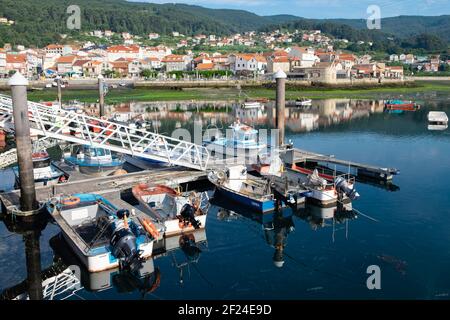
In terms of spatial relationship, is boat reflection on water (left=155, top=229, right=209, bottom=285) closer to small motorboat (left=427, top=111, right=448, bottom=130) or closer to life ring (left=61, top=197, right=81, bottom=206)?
life ring (left=61, top=197, right=81, bottom=206)

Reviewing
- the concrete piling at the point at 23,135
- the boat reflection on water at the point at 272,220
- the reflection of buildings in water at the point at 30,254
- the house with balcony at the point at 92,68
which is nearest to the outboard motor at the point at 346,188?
the boat reflection on water at the point at 272,220

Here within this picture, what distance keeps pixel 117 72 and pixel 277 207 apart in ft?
357

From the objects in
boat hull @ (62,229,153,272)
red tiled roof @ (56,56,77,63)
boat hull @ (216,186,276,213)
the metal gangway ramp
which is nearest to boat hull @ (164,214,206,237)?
boat hull @ (62,229,153,272)

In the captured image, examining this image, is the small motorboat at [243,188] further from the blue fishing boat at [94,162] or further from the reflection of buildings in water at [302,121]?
the reflection of buildings in water at [302,121]

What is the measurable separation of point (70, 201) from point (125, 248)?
5.70m

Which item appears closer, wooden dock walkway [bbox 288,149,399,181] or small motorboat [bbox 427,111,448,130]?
wooden dock walkway [bbox 288,149,399,181]

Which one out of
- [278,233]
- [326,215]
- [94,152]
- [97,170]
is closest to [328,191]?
[326,215]

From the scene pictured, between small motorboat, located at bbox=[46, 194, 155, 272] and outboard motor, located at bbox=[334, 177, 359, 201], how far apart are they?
34.0 ft

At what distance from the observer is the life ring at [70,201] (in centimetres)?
1923

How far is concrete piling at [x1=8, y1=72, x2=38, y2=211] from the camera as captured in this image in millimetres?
18844

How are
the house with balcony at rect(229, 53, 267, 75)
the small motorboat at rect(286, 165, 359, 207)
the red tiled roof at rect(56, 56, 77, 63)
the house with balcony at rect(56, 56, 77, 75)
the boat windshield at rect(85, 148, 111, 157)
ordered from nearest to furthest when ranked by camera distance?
the small motorboat at rect(286, 165, 359, 207), the boat windshield at rect(85, 148, 111, 157), the house with balcony at rect(229, 53, 267, 75), the house with balcony at rect(56, 56, 77, 75), the red tiled roof at rect(56, 56, 77, 63)

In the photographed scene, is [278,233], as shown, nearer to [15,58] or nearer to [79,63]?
[79,63]
